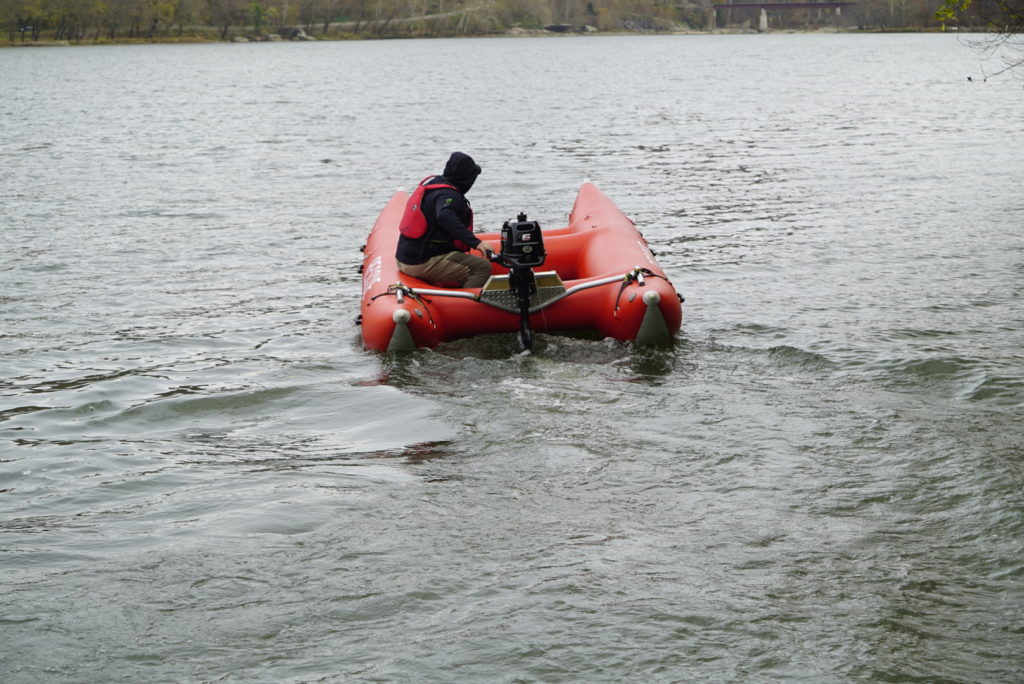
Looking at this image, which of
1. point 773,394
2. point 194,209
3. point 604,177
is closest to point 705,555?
point 773,394

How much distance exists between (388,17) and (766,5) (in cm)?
4581

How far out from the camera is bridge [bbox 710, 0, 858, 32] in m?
121

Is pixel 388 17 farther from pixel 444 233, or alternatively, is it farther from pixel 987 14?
pixel 444 233

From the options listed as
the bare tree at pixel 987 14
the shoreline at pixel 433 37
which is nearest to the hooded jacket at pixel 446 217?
the bare tree at pixel 987 14

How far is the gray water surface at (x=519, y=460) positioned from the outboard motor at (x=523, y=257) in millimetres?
297

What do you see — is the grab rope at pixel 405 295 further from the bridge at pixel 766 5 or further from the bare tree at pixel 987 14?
the bridge at pixel 766 5

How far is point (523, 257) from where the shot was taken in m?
7.89

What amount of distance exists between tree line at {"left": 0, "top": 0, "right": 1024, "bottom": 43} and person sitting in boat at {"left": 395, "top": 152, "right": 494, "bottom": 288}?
79951mm

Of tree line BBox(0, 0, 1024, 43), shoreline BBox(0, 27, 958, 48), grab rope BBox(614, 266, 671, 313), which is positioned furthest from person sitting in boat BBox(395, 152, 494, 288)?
shoreline BBox(0, 27, 958, 48)

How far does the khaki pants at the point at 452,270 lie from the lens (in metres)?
8.65

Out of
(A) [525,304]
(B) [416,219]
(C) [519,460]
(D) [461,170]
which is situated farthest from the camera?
(B) [416,219]

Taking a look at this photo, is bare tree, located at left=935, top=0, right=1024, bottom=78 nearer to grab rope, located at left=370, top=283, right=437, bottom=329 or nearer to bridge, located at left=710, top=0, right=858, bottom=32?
grab rope, located at left=370, top=283, right=437, bottom=329

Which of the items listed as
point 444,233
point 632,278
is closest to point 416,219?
point 444,233

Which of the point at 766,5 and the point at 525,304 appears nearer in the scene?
the point at 525,304
